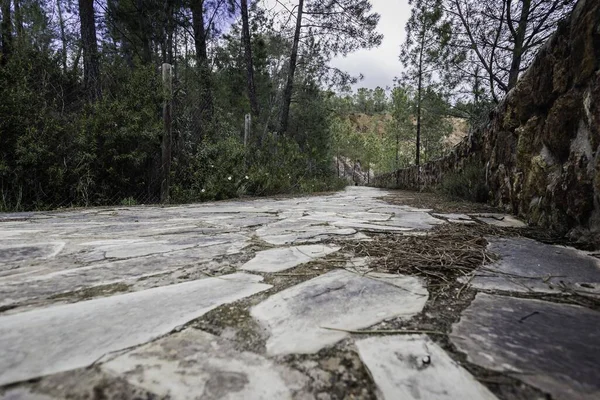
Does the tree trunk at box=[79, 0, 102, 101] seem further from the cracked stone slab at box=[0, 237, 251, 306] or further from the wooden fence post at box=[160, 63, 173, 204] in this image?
the cracked stone slab at box=[0, 237, 251, 306]

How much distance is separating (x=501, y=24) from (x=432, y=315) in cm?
985

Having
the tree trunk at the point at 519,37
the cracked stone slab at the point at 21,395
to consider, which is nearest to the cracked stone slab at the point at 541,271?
the cracked stone slab at the point at 21,395

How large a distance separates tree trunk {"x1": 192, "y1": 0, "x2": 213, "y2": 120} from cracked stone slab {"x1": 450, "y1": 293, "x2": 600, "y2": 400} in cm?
588

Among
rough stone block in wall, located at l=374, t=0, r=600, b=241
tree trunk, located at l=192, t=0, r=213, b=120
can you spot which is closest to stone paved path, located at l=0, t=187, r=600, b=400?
rough stone block in wall, located at l=374, t=0, r=600, b=241

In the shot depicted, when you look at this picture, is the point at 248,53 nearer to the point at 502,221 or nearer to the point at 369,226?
the point at 369,226

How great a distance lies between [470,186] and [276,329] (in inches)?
169

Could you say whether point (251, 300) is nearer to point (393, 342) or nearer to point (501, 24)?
point (393, 342)

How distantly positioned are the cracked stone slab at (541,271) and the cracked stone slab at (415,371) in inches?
20.1

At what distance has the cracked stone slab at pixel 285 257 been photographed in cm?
121

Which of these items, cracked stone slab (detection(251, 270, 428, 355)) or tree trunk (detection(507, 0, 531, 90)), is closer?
cracked stone slab (detection(251, 270, 428, 355))

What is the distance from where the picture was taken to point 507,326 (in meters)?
0.72

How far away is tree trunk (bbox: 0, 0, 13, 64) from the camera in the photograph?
388cm

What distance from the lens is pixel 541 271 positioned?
1149 mm

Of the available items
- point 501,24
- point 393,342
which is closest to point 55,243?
point 393,342
